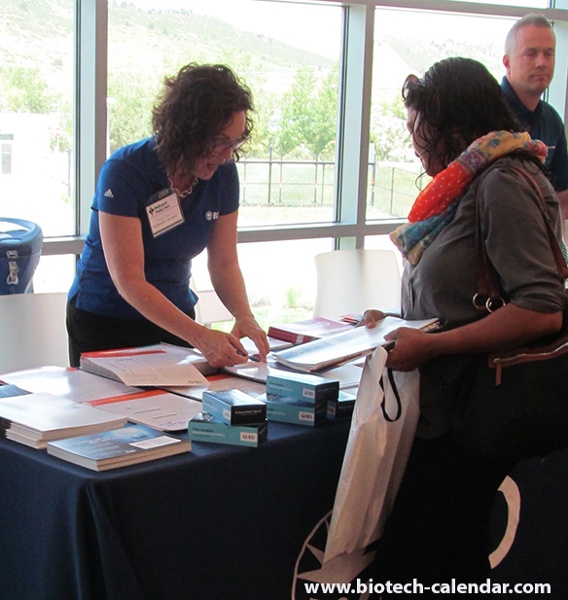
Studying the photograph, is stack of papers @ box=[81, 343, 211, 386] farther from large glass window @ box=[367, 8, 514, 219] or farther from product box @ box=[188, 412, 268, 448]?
large glass window @ box=[367, 8, 514, 219]

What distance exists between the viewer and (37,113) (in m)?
4.07

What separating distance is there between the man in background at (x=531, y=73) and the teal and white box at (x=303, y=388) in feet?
7.46

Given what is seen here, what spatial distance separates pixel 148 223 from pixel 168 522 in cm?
110

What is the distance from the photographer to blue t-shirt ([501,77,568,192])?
4.18 meters

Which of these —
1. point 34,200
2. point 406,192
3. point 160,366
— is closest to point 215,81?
point 160,366

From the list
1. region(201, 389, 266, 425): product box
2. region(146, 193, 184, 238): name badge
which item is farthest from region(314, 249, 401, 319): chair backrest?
region(201, 389, 266, 425): product box

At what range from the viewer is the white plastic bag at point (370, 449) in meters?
1.91

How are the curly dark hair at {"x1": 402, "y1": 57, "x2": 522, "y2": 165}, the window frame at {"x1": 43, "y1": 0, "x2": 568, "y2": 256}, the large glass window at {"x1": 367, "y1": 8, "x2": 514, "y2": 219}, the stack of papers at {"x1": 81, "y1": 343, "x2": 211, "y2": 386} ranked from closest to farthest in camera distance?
the curly dark hair at {"x1": 402, "y1": 57, "x2": 522, "y2": 165} → the stack of papers at {"x1": 81, "y1": 343, "x2": 211, "y2": 386} → the window frame at {"x1": 43, "y1": 0, "x2": 568, "y2": 256} → the large glass window at {"x1": 367, "y1": 8, "x2": 514, "y2": 219}

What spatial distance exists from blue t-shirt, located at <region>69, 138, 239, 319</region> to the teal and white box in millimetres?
736

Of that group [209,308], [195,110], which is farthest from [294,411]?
[209,308]

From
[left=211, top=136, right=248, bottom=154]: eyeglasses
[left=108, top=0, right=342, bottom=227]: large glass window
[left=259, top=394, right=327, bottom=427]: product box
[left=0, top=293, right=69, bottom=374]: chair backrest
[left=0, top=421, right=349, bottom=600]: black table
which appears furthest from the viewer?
[left=108, top=0, right=342, bottom=227]: large glass window

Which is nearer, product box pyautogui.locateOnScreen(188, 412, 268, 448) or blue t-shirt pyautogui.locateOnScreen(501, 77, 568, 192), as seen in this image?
product box pyautogui.locateOnScreen(188, 412, 268, 448)

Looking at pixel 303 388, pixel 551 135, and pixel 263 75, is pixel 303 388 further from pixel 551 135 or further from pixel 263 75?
pixel 263 75

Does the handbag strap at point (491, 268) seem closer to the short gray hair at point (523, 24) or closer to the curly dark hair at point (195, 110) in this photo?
the curly dark hair at point (195, 110)
